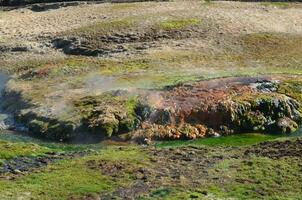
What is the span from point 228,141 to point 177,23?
81.7 feet

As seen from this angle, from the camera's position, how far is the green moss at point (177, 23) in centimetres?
5675

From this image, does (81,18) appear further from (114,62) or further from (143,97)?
(143,97)

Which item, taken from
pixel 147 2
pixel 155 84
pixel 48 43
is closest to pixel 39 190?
pixel 155 84

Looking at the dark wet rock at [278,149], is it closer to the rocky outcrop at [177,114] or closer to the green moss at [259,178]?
the green moss at [259,178]

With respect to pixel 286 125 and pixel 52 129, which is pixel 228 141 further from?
pixel 52 129

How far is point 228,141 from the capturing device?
113ft

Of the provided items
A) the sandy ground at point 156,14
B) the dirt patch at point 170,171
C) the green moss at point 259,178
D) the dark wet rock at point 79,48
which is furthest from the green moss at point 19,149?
the sandy ground at point 156,14

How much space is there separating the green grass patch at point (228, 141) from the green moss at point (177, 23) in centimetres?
2229

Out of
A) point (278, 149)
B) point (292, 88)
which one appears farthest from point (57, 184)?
point (292, 88)

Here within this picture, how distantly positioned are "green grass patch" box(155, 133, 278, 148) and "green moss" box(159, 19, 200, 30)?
22.3 metres

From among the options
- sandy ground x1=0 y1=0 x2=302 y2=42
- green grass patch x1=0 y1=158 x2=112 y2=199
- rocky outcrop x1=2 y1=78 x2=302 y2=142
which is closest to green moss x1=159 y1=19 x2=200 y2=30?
sandy ground x1=0 y1=0 x2=302 y2=42

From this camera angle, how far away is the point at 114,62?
4969cm

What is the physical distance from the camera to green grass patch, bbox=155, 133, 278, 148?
1337 inches

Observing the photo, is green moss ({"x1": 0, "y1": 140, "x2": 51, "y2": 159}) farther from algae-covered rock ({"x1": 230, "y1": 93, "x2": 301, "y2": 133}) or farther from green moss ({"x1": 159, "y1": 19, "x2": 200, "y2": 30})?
green moss ({"x1": 159, "y1": 19, "x2": 200, "y2": 30})
